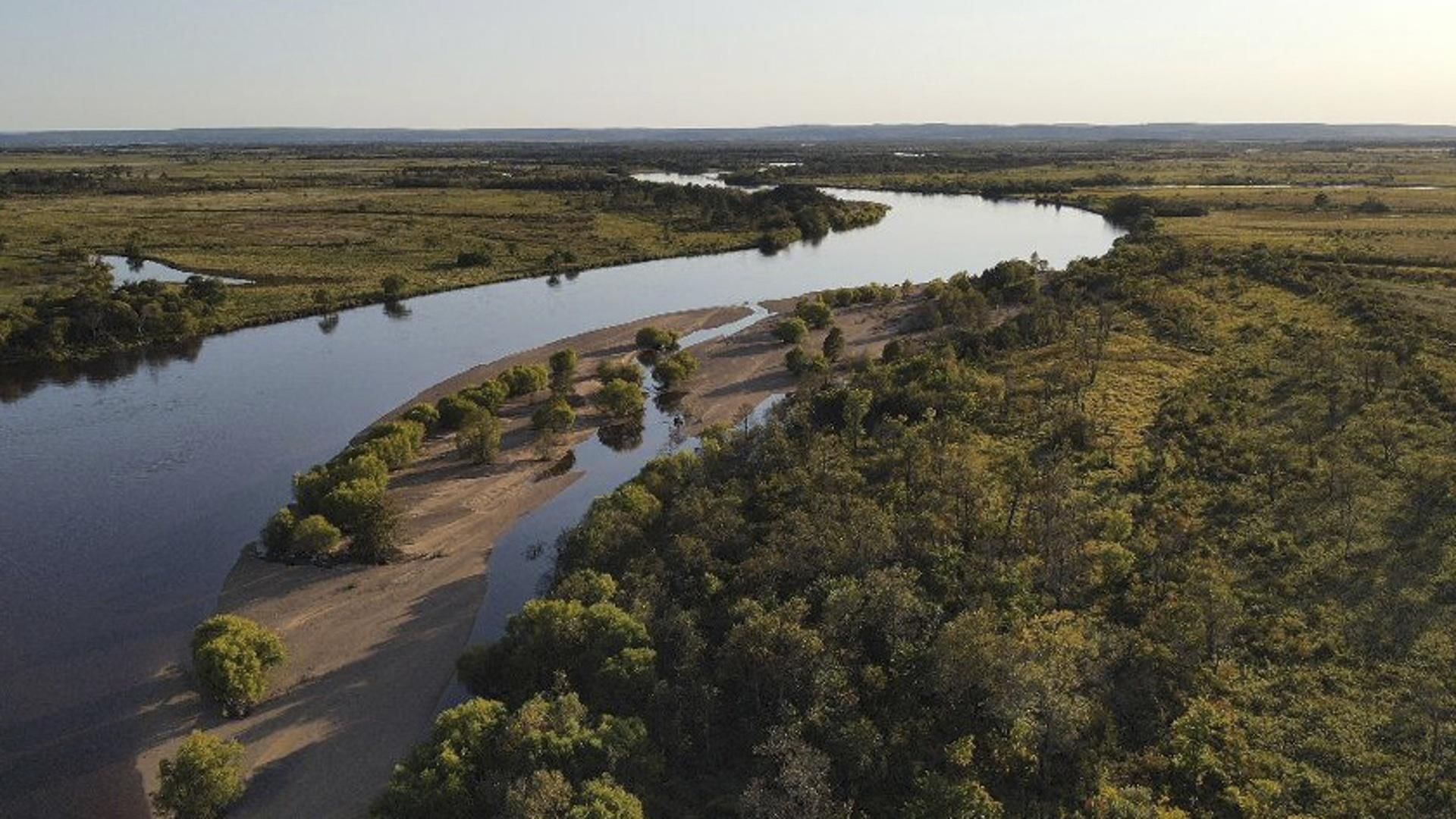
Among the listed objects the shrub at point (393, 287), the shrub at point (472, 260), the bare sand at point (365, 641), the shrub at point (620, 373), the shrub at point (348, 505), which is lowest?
the bare sand at point (365, 641)

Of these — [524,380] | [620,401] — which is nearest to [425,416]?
[524,380]

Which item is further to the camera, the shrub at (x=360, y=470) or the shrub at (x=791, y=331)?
the shrub at (x=791, y=331)

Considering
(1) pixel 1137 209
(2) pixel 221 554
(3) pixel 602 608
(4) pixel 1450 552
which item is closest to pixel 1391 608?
(4) pixel 1450 552

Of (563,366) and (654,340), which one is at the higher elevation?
(654,340)

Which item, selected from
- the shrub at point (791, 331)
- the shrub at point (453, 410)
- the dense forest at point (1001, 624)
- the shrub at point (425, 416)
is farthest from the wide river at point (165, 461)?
the shrub at point (791, 331)

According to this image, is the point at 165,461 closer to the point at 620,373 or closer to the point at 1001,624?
the point at 620,373

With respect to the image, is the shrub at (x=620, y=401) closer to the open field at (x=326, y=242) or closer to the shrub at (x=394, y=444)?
the shrub at (x=394, y=444)

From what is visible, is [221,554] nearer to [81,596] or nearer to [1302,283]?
[81,596]
